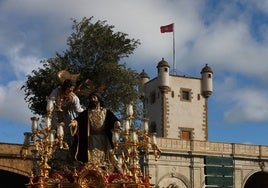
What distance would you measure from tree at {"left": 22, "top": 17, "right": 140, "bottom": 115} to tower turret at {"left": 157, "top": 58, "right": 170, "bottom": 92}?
21838 millimetres

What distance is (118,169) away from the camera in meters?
14.9

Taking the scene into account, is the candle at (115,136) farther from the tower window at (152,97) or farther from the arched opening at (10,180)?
the tower window at (152,97)

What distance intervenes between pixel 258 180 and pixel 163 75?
12.6 metres

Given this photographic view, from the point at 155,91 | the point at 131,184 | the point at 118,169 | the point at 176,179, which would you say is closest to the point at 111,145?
the point at 118,169

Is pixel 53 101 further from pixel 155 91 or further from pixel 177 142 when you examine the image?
pixel 155 91

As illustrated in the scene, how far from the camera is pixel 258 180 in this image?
158ft

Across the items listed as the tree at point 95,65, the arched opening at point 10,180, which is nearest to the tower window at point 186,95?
the arched opening at point 10,180

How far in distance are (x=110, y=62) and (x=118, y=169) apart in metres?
14.4

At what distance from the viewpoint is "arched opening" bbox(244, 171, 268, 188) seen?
154ft

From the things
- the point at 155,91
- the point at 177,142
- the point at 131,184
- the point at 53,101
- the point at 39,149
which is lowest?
the point at 131,184

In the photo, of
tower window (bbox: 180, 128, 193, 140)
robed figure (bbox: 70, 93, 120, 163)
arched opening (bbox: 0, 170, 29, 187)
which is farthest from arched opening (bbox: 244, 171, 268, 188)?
robed figure (bbox: 70, 93, 120, 163)

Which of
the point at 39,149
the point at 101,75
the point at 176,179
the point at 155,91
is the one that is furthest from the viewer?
the point at 155,91

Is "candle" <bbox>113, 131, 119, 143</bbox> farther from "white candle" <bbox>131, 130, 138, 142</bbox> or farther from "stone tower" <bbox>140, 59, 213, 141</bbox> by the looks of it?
"stone tower" <bbox>140, 59, 213, 141</bbox>

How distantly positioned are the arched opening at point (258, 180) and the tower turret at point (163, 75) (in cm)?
1102
